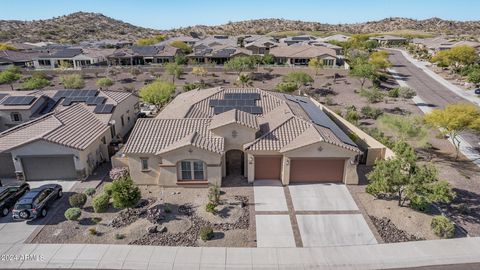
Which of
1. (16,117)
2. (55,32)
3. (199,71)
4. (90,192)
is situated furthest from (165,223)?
(55,32)

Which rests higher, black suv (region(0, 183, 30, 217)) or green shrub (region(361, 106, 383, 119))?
green shrub (region(361, 106, 383, 119))

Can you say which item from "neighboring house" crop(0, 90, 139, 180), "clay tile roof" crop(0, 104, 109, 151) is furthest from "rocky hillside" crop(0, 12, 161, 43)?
"clay tile roof" crop(0, 104, 109, 151)

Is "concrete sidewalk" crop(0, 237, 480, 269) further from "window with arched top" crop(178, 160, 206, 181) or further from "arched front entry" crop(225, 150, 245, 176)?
"arched front entry" crop(225, 150, 245, 176)

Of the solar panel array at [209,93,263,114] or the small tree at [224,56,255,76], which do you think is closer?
the solar panel array at [209,93,263,114]

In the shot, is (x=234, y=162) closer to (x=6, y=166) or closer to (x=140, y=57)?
(x=6, y=166)

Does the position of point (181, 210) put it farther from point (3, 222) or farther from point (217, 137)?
point (3, 222)

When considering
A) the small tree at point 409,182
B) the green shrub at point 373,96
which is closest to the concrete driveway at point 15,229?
the small tree at point 409,182
